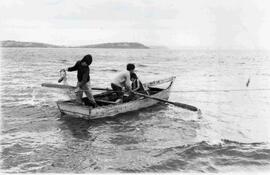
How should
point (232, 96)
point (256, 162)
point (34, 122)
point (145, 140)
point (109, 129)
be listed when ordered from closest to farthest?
point (256, 162) → point (145, 140) → point (109, 129) → point (34, 122) → point (232, 96)

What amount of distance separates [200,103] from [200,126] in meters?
5.49

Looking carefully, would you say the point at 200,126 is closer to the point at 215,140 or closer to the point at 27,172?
the point at 215,140

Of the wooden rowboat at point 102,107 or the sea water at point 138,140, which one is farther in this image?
the wooden rowboat at point 102,107

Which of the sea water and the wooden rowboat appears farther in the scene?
the wooden rowboat

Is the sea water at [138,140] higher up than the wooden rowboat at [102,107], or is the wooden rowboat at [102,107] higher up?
the wooden rowboat at [102,107]

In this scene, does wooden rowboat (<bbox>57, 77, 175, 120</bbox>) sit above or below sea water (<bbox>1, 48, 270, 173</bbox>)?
above

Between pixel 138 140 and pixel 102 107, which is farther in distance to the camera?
pixel 102 107

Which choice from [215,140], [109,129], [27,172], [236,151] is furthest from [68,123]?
[236,151]

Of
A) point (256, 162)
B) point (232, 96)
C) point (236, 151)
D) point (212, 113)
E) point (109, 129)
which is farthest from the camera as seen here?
point (232, 96)

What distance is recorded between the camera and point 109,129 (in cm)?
1172

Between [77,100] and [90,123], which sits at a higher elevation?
[77,100]

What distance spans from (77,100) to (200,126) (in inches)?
205

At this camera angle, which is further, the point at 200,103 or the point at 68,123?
the point at 200,103

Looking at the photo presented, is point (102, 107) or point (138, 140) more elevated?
point (102, 107)
